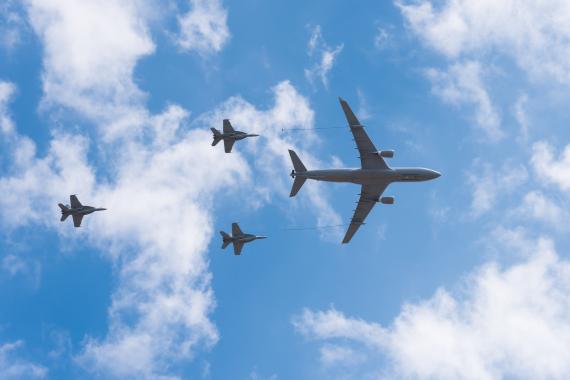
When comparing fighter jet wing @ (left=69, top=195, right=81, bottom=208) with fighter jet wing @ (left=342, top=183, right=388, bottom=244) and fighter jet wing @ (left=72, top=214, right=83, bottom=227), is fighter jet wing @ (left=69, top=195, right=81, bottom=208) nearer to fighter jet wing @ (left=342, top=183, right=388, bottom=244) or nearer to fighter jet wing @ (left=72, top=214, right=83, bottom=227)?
fighter jet wing @ (left=72, top=214, right=83, bottom=227)

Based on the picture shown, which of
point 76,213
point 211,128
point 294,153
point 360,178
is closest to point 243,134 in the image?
point 211,128

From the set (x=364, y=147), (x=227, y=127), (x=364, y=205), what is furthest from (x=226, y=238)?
(x=364, y=147)

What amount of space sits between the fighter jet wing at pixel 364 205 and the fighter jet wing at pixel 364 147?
4.88 meters

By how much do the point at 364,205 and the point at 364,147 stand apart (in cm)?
1192

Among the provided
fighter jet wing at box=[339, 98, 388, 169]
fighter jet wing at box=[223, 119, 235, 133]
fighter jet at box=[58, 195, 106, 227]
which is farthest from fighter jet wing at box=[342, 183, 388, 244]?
fighter jet at box=[58, 195, 106, 227]

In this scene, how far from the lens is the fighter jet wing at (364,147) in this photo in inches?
4156

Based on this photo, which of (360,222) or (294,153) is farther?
(360,222)

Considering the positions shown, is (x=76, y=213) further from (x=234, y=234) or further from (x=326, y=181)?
(x=326, y=181)

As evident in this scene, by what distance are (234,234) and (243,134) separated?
15.7 meters

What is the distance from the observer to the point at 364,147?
106375 mm

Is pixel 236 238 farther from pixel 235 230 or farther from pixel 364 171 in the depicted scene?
pixel 364 171

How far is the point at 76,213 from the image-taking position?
116688mm

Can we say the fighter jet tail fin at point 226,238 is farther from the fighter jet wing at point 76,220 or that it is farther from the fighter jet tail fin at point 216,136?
the fighter jet wing at point 76,220

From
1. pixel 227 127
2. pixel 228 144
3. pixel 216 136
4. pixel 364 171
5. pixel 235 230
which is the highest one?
pixel 227 127
